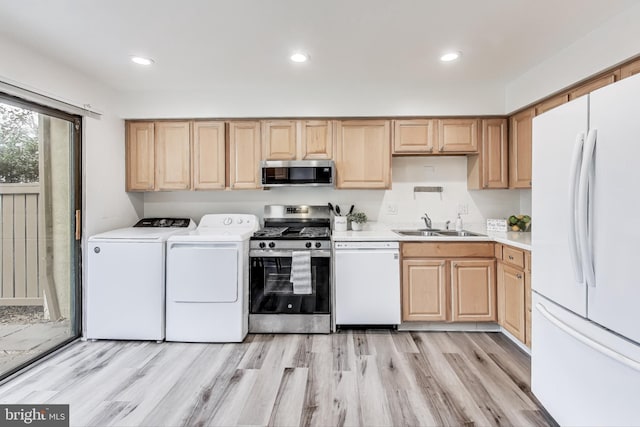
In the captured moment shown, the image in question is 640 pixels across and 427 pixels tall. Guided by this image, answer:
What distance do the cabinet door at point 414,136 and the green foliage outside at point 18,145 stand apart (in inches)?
123

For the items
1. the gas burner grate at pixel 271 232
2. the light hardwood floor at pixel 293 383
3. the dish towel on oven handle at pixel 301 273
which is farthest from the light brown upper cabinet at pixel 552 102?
the gas burner grate at pixel 271 232

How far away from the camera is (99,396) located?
74.3 inches

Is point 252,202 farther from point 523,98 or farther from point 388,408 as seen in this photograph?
point 523,98

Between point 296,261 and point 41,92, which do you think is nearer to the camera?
point 41,92

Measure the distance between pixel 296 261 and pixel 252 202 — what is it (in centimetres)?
108

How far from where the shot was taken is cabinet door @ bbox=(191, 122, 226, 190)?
313 centimetres

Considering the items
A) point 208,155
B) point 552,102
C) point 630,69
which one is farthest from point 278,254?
point 630,69

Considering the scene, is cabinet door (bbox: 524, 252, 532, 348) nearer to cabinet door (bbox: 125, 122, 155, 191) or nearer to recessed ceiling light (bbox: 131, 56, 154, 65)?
recessed ceiling light (bbox: 131, 56, 154, 65)

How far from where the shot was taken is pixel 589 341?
1244 mm

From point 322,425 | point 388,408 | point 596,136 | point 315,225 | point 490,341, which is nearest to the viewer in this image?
point 596,136

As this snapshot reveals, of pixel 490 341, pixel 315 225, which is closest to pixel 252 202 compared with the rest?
pixel 315 225

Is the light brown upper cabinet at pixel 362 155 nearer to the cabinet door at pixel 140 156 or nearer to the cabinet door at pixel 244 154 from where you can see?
the cabinet door at pixel 244 154

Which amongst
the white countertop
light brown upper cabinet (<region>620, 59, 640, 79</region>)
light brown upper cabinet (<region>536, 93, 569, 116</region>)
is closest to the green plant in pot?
the white countertop

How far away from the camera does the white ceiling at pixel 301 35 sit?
1.75 meters
